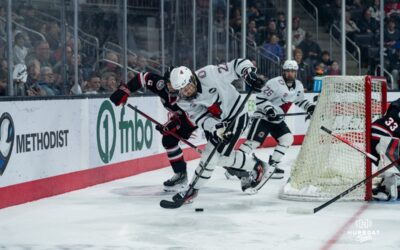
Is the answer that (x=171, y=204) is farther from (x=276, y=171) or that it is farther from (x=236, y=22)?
(x=236, y=22)

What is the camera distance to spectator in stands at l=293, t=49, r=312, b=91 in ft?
43.1

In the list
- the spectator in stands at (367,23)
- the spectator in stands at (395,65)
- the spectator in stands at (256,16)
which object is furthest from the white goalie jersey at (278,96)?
the spectator in stands at (367,23)

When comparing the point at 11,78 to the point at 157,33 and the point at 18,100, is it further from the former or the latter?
the point at 157,33

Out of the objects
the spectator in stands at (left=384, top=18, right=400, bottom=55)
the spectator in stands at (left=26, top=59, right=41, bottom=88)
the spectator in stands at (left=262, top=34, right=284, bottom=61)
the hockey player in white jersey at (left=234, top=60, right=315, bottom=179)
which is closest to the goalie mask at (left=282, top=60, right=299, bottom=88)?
the hockey player in white jersey at (left=234, top=60, right=315, bottom=179)

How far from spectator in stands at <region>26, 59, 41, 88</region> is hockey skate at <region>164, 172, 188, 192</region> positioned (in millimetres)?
1309

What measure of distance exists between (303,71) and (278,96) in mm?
4857

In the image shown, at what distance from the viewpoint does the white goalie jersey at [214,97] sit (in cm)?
664

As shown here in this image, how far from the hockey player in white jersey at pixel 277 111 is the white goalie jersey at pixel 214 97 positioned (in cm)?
157

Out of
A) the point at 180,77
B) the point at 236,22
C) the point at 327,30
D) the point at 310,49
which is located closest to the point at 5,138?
the point at 180,77

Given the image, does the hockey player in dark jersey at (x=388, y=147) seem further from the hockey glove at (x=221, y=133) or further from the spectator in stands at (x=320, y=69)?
the spectator in stands at (x=320, y=69)

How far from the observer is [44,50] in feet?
23.7

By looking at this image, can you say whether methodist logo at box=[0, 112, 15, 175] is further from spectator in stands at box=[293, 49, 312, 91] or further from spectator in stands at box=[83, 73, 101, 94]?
spectator in stands at box=[293, 49, 312, 91]

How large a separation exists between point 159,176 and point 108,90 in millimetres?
901

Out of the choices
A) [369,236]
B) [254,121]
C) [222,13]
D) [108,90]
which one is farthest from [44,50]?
[222,13]
